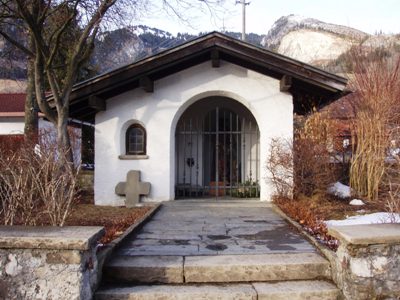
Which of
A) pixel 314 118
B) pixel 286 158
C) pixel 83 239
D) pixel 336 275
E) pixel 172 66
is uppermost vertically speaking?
pixel 172 66

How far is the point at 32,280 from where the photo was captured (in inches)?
160

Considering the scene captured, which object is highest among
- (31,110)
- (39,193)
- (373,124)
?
(31,110)

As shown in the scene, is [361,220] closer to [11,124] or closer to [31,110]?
[31,110]

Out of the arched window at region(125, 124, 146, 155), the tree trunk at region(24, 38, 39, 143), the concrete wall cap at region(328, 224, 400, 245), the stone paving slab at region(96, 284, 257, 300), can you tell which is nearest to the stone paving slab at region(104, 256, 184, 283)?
the stone paving slab at region(96, 284, 257, 300)

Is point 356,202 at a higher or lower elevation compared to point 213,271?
higher

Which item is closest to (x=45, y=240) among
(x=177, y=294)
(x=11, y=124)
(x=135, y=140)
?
(x=177, y=294)

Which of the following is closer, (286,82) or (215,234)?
(215,234)

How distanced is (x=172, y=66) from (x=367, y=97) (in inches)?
223

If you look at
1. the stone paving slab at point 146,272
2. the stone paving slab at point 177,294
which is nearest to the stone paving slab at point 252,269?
the stone paving slab at point 146,272

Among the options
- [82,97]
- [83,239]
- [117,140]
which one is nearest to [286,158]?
[117,140]

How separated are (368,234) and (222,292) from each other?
5.35 ft

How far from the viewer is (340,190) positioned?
39.0ft

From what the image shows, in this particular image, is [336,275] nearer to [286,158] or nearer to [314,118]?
[286,158]

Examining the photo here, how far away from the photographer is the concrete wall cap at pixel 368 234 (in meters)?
4.30
